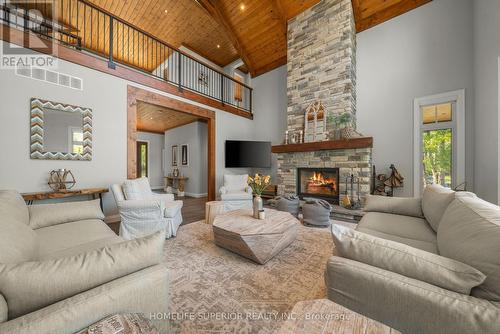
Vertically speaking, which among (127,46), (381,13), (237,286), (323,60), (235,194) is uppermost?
(127,46)

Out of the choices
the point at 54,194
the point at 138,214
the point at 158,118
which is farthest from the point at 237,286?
the point at 158,118

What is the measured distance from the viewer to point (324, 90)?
421cm

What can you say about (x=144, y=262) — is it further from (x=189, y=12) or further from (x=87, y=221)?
(x=189, y=12)

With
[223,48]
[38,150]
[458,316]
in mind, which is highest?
[223,48]

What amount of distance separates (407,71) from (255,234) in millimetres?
4472

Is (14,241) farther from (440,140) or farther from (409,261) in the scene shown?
(440,140)

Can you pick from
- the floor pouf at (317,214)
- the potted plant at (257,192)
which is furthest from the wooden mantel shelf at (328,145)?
the potted plant at (257,192)

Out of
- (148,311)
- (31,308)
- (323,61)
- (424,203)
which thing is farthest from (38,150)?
(323,61)

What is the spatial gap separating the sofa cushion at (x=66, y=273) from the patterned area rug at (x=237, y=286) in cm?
71

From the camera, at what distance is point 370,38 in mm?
4207

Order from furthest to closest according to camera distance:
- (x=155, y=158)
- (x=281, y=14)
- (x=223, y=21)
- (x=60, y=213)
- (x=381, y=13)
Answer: (x=155, y=158) < (x=223, y=21) < (x=281, y=14) < (x=381, y=13) < (x=60, y=213)

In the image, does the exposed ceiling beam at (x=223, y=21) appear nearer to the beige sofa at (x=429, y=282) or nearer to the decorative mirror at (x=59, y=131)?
the decorative mirror at (x=59, y=131)

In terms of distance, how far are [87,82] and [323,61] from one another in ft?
15.1

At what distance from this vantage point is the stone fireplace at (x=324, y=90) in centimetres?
381
